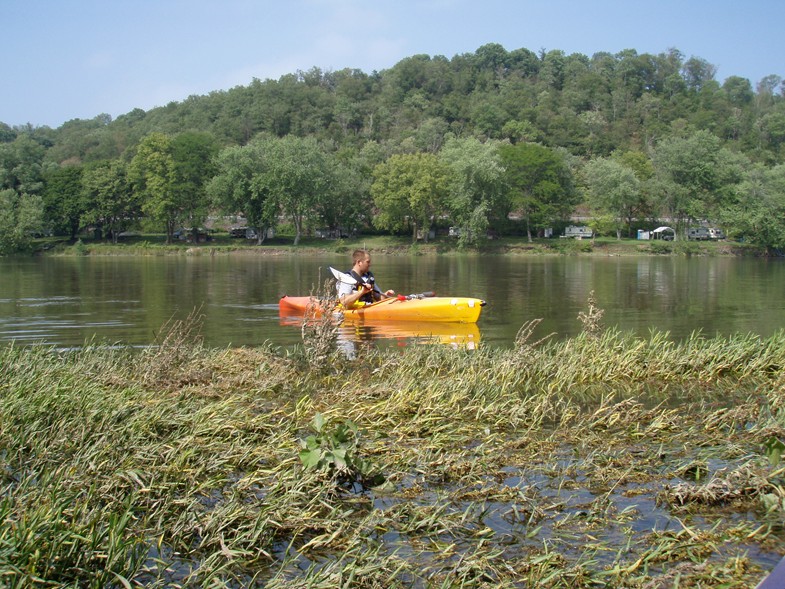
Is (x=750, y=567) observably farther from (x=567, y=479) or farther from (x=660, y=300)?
(x=660, y=300)

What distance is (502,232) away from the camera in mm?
74312

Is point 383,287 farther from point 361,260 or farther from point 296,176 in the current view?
point 296,176

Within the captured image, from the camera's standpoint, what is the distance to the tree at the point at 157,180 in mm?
70125

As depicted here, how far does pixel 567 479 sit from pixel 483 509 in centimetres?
114

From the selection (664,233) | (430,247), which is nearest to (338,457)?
(430,247)

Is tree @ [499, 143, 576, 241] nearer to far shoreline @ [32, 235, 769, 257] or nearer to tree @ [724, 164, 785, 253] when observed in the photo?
far shoreline @ [32, 235, 769, 257]

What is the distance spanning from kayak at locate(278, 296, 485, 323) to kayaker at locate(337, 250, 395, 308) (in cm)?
25

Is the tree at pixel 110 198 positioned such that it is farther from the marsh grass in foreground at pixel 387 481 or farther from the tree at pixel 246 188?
the marsh grass in foreground at pixel 387 481

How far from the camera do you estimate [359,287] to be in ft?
56.7

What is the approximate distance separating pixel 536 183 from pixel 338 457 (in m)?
70.9

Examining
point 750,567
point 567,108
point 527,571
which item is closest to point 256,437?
point 527,571

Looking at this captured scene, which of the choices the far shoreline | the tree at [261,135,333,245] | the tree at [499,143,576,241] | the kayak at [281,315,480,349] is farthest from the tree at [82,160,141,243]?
the kayak at [281,315,480,349]

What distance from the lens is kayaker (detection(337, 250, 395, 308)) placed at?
54.5 ft


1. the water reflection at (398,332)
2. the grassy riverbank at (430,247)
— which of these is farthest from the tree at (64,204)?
the water reflection at (398,332)
